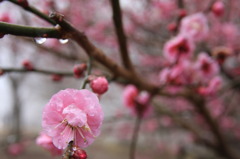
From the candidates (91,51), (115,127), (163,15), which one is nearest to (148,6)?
(163,15)

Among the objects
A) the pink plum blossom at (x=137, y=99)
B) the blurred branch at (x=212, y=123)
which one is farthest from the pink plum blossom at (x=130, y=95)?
the blurred branch at (x=212, y=123)

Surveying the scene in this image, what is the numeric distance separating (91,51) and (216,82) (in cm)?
113

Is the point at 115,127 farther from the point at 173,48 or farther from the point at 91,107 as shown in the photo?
the point at 91,107

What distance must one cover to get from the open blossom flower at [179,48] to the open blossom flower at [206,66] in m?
0.13

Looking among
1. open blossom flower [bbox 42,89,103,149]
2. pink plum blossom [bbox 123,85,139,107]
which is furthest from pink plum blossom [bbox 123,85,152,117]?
open blossom flower [bbox 42,89,103,149]

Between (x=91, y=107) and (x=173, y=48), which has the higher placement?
(x=173, y=48)

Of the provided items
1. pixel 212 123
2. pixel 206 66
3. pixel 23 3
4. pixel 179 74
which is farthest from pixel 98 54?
pixel 212 123

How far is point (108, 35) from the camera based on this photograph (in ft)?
13.8

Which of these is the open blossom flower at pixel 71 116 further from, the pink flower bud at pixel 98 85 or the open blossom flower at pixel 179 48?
the open blossom flower at pixel 179 48

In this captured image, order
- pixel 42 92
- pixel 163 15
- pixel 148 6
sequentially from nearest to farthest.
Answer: pixel 148 6 → pixel 163 15 → pixel 42 92

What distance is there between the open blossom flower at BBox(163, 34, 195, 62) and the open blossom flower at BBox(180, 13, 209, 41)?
11 cm

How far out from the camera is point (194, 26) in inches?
74.9

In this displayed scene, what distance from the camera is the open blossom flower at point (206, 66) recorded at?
1845mm

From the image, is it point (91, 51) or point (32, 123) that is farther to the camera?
point (32, 123)
